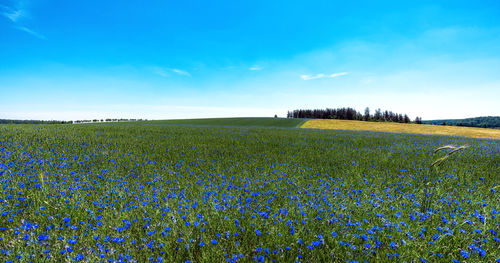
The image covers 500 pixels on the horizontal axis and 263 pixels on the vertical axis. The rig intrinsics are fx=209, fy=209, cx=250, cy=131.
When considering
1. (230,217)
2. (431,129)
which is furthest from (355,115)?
(230,217)

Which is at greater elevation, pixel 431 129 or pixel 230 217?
pixel 431 129

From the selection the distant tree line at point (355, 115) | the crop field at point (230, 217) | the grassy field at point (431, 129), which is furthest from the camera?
the distant tree line at point (355, 115)

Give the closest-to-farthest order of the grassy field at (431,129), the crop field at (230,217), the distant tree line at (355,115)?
the crop field at (230,217) < the grassy field at (431,129) < the distant tree line at (355,115)

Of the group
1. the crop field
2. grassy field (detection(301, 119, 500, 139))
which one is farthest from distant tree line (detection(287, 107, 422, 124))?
the crop field

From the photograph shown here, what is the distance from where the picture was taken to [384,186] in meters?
5.83

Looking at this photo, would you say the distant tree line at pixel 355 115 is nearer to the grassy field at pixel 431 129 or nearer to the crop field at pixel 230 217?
the grassy field at pixel 431 129

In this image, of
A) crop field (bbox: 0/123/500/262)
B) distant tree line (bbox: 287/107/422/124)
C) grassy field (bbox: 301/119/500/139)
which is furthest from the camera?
distant tree line (bbox: 287/107/422/124)

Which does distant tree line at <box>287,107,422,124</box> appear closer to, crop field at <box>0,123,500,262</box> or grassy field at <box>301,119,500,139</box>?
grassy field at <box>301,119,500,139</box>

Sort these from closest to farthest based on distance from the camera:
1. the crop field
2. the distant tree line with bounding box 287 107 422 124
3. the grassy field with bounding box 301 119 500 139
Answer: the crop field, the grassy field with bounding box 301 119 500 139, the distant tree line with bounding box 287 107 422 124

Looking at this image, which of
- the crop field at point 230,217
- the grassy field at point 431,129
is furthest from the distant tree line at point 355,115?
the crop field at point 230,217

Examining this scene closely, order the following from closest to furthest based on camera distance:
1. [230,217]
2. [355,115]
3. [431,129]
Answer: [230,217]
[431,129]
[355,115]

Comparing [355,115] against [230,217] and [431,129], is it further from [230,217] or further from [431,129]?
[230,217]

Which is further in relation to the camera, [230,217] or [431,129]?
[431,129]

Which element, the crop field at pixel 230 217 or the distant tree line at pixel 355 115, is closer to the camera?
the crop field at pixel 230 217
